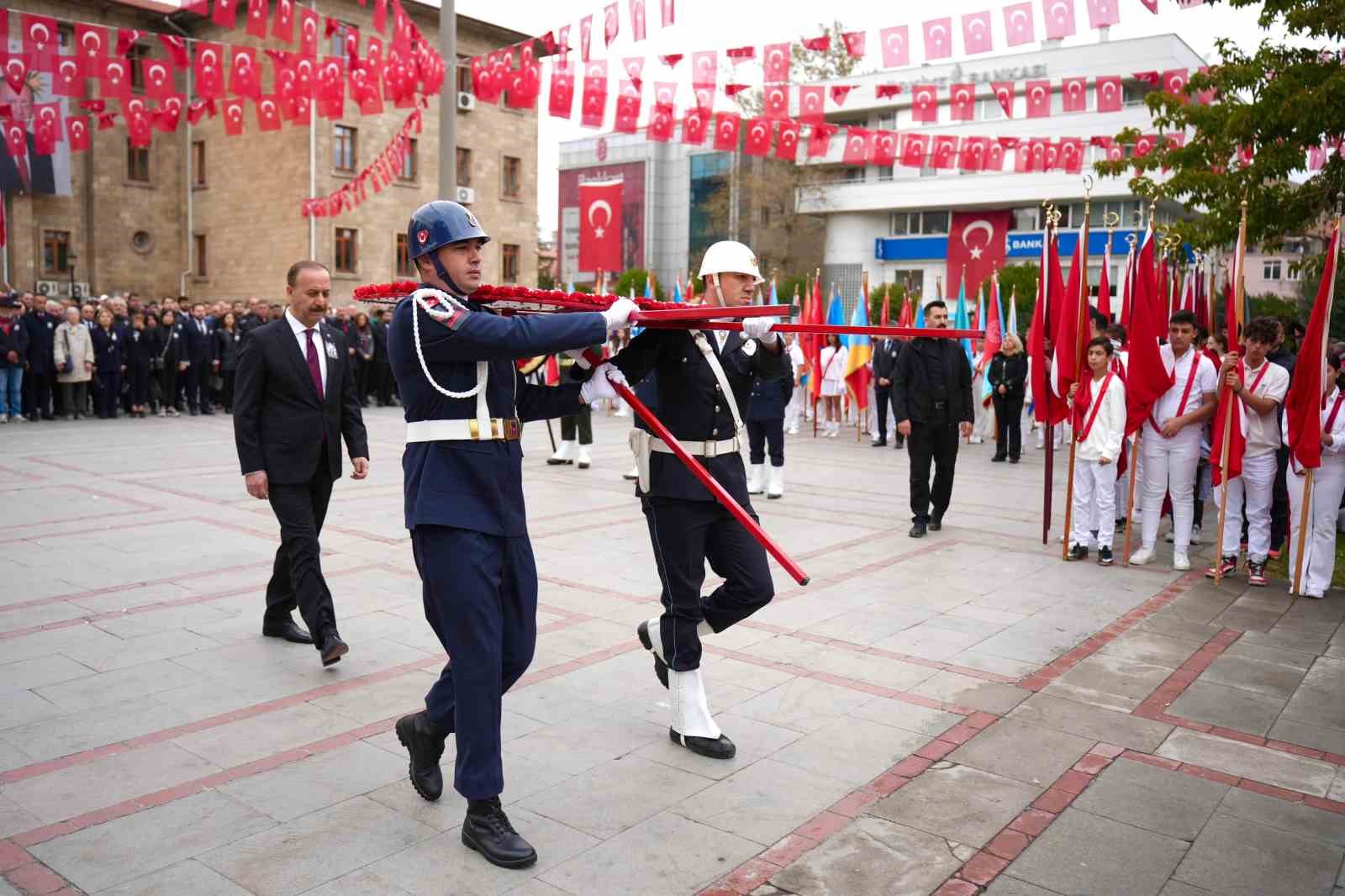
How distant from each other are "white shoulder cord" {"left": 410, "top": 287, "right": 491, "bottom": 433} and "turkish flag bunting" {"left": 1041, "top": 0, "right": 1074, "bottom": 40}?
10.4m

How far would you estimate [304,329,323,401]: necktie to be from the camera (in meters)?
5.99

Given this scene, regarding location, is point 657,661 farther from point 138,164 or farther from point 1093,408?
point 138,164

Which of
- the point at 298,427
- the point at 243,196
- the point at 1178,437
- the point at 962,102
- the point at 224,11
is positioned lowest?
the point at 1178,437

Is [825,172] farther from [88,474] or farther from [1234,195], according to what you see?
[88,474]

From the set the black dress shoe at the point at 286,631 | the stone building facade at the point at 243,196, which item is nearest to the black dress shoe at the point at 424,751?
the black dress shoe at the point at 286,631

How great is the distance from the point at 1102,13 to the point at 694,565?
973 centimetres

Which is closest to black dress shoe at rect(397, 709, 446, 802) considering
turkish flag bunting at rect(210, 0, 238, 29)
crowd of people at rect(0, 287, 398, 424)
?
turkish flag bunting at rect(210, 0, 238, 29)

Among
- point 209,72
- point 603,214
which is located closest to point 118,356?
point 209,72

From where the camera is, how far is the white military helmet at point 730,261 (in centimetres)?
507

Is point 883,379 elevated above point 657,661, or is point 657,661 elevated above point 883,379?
point 883,379

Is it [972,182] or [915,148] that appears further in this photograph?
[972,182]

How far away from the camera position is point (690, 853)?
3.77m

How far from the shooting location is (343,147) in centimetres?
3791

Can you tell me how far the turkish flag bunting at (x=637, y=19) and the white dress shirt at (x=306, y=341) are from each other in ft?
28.6
